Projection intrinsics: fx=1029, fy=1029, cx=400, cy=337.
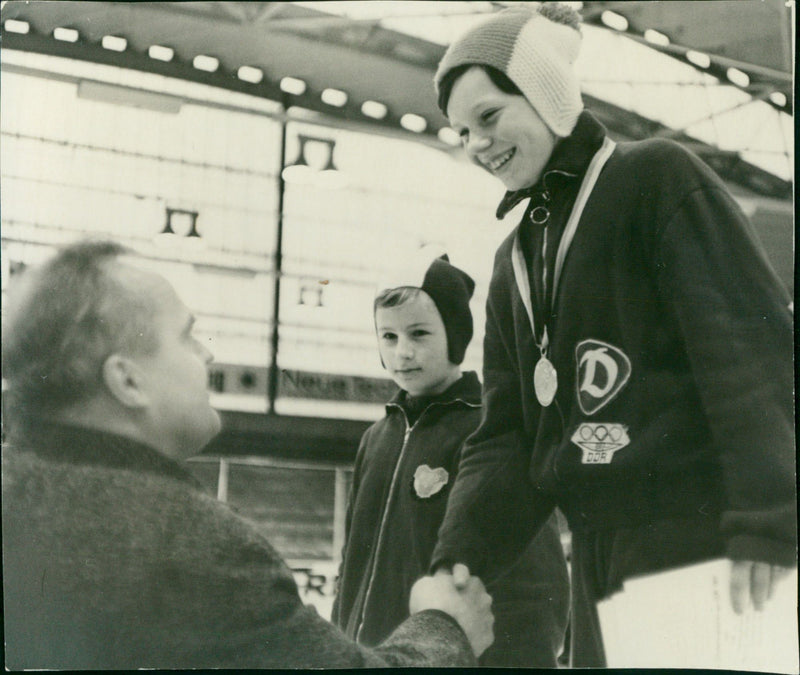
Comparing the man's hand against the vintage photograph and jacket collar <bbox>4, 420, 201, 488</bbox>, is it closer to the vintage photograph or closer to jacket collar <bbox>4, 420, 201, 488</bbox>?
the vintage photograph

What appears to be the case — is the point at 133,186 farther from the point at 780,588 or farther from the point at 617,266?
the point at 780,588

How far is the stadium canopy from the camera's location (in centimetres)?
341

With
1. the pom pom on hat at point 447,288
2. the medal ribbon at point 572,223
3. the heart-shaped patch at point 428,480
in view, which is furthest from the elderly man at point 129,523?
the medal ribbon at point 572,223

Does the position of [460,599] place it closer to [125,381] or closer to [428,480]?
[428,480]

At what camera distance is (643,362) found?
124 inches

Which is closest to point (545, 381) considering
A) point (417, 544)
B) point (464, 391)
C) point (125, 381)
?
point (464, 391)

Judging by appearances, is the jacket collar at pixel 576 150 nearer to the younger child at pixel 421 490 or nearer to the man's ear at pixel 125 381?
the younger child at pixel 421 490

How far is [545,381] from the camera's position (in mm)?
3219

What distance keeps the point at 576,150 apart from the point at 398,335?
0.82 meters

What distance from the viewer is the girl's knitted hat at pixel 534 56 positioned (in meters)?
3.27

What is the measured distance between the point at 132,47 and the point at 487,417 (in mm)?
1725

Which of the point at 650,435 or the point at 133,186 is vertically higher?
the point at 133,186

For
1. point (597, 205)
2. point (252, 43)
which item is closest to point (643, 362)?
point (597, 205)

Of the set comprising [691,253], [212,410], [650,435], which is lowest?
[212,410]
